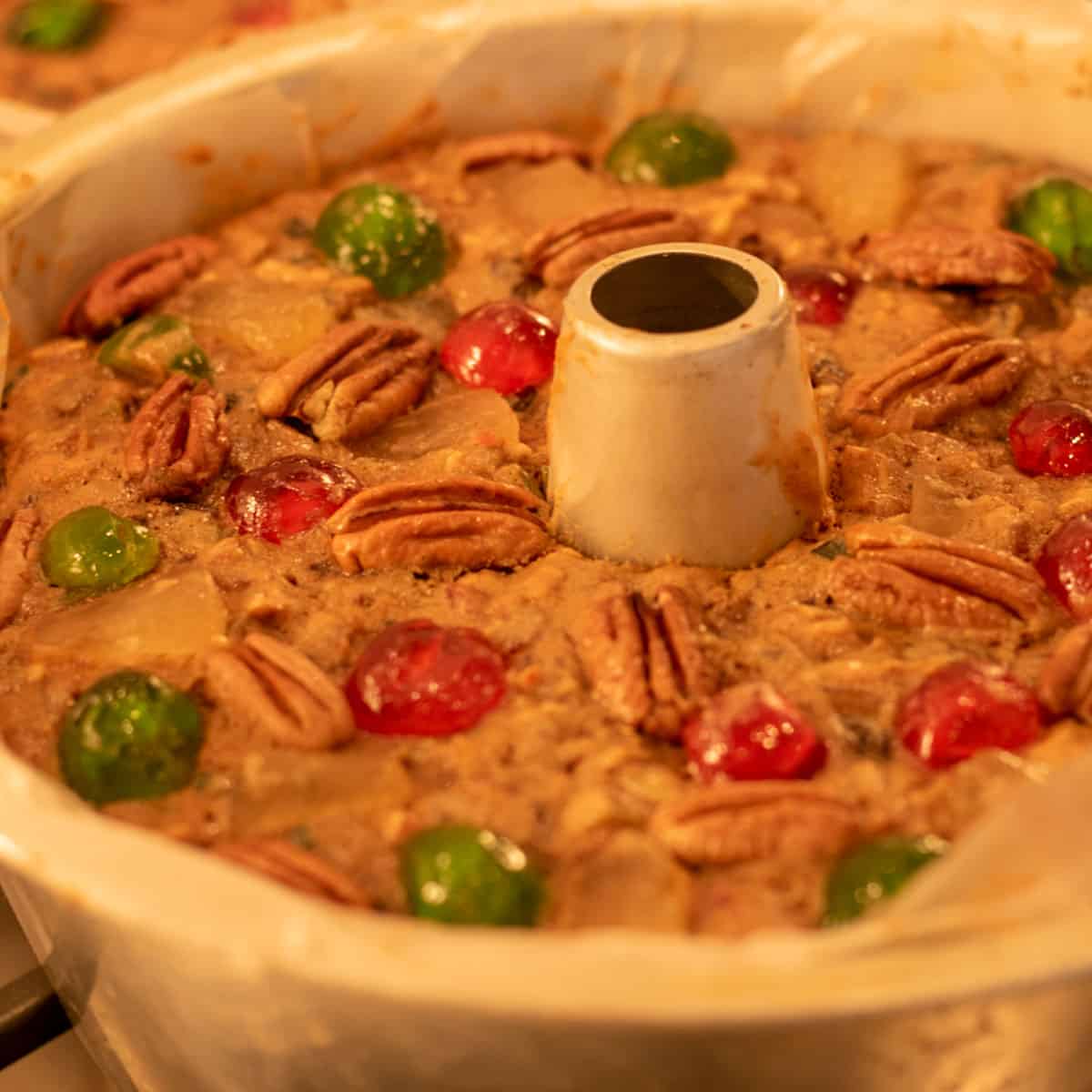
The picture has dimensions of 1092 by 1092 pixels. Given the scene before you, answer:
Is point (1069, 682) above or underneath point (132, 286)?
underneath

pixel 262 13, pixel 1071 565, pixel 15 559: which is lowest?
pixel 262 13

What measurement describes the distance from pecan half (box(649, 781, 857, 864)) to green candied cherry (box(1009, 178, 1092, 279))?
906 mm

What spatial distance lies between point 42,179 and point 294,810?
38.9 inches

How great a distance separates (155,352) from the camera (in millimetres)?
1750

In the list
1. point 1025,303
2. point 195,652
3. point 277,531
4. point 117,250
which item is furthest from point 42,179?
point 1025,303

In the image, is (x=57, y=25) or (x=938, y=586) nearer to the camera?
(x=938, y=586)

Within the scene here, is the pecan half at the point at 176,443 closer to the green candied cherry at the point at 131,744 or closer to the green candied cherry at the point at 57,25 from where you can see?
the green candied cherry at the point at 131,744

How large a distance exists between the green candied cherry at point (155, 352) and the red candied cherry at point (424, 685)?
1.76 feet

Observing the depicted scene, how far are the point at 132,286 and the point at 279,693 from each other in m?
0.72

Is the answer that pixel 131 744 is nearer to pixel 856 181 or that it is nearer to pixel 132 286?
pixel 132 286

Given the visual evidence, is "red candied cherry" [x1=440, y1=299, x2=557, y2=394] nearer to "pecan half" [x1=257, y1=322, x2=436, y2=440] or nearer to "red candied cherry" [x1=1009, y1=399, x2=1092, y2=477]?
"pecan half" [x1=257, y1=322, x2=436, y2=440]

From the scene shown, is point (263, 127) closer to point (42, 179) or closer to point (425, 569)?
point (42, 179)

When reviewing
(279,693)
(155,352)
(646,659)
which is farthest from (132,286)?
(646,659)

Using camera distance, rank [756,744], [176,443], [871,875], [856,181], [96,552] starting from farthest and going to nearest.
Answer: [856,181]
[176,443]
[96,552]
[756,744]
[871,875]
